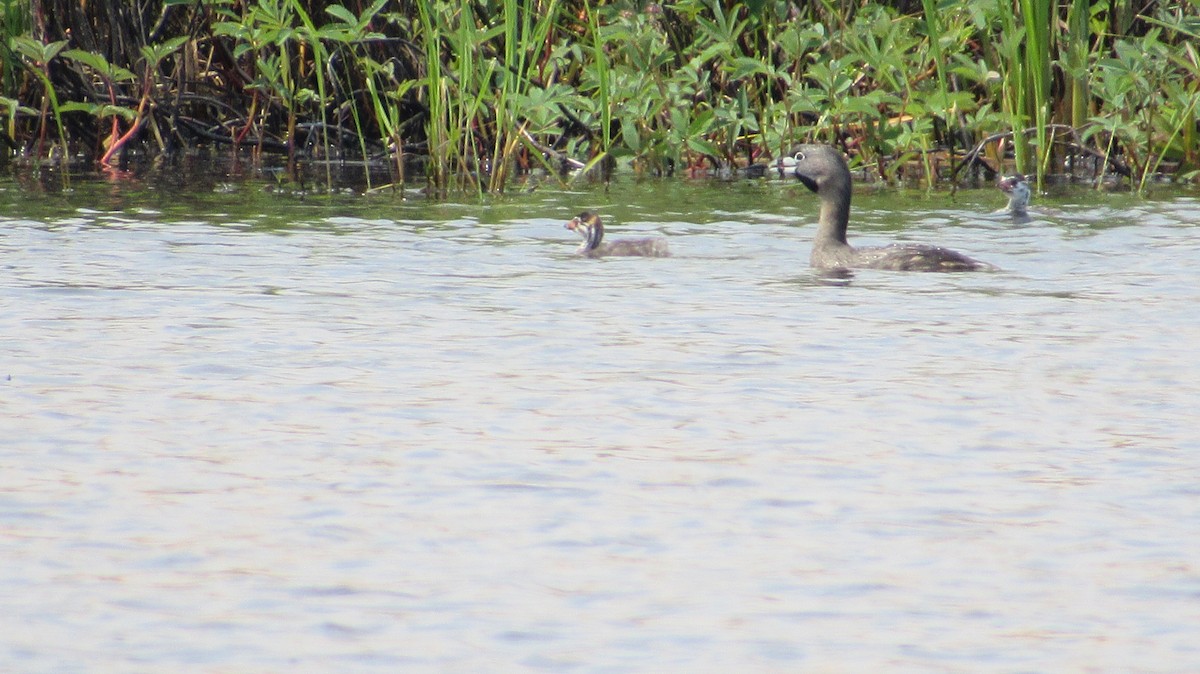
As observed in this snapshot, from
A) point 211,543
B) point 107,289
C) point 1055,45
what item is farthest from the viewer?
point 1055,45

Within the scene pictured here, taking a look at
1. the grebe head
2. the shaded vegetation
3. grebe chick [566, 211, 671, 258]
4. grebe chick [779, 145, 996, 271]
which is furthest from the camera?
the shaded vegetation

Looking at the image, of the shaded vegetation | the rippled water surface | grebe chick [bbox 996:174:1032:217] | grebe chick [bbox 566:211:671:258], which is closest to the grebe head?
grebe chick [bbox 566:211:671:258]

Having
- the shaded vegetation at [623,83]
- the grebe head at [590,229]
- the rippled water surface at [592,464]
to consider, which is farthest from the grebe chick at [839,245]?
the shaded vegetation at [623,83]

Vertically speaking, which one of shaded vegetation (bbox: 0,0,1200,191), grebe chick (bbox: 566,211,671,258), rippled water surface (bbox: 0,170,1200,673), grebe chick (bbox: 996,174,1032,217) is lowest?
rippled water surface (bbox: 0,170,1200,673)

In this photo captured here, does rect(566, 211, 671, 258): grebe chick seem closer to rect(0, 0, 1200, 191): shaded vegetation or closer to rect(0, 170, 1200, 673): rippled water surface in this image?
rect(0, 170, 1200, 673): rippled water surface

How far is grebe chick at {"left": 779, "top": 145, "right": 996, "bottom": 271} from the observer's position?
9.40 m

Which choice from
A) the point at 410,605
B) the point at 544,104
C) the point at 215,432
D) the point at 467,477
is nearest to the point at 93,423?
the point at 215,432

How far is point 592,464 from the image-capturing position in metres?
5.41

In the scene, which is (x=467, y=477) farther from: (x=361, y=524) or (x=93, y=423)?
(x=93, y=423)

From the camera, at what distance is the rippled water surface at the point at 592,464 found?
402 centimetres

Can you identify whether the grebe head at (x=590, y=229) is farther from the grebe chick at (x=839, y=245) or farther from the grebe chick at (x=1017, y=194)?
the grebe chick at (x=1017, y=194)

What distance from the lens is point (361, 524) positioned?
4781mm

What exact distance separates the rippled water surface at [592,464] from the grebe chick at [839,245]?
96 millimetres

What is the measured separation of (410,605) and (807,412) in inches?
88.9
